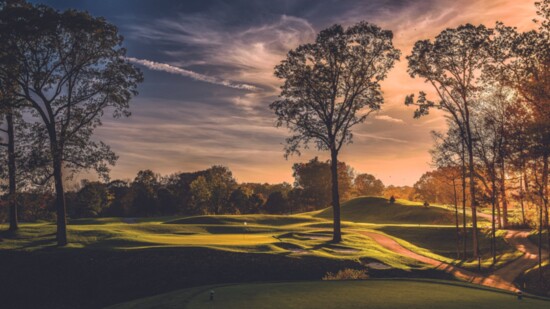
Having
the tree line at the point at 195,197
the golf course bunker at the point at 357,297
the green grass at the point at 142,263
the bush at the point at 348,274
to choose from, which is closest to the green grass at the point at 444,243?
the green grass at the point at 142,263

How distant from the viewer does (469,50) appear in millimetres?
37625

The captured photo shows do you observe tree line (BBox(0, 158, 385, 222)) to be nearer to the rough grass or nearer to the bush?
the rough grass

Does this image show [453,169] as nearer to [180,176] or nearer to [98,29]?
[98,29]

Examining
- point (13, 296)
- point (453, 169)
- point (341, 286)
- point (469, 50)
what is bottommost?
point (13, 296)

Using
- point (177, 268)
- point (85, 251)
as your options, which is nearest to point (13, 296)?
point (85, 251)

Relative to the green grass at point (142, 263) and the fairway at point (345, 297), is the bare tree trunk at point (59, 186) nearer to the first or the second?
the green grass at point (142, 263)

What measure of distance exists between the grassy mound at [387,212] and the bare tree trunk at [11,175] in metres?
60.1

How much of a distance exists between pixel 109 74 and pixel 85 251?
48.1 ft

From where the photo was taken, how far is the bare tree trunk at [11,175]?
35344mm

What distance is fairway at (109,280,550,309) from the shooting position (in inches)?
618

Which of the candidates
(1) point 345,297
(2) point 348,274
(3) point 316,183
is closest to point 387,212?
(3) point 316,183

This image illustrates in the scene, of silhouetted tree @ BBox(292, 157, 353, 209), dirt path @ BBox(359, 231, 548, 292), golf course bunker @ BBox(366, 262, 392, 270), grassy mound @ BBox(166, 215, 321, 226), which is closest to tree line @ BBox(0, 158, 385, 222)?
silhouetted tree @ BBox(292, 157, 353, 209)

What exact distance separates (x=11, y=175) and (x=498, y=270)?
41.3 meters

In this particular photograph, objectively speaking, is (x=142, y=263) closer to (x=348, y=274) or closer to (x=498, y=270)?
(x=348, y=274)
